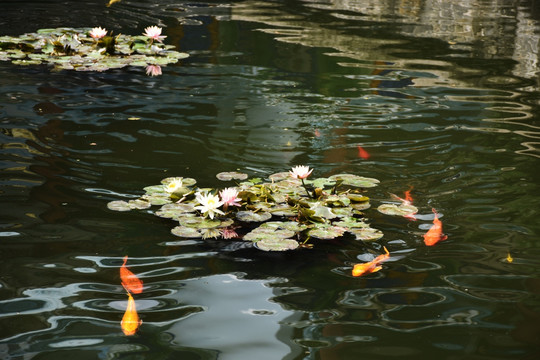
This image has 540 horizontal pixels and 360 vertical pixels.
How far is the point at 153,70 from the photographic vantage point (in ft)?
16.2

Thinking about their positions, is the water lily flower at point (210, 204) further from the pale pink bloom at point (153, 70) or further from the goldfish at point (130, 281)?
the pale pink bloom at point (153, 70)

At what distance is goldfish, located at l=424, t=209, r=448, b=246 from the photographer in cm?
254

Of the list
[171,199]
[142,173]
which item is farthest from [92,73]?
[171,199]

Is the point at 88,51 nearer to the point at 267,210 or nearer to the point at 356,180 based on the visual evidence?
the point at 356,180

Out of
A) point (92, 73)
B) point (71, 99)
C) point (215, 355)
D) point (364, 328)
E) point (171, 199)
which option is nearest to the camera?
point (215, 355)

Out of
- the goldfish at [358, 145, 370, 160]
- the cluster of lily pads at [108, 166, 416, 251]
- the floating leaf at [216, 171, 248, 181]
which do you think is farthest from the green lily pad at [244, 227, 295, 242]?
the goldfish at [358, 145, 370, 160]

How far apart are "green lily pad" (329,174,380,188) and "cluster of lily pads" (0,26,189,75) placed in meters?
2.27

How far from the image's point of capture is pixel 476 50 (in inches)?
230

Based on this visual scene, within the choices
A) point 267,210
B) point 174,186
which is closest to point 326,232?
point 267,210

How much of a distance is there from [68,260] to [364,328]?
1041 mm

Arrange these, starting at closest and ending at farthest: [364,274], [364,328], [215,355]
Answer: [215,355], [364,328], [364,274]

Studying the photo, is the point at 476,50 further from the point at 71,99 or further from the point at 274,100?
the point at 71,99

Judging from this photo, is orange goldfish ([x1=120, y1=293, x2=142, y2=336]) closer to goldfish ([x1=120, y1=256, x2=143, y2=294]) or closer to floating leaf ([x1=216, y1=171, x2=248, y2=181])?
goldfish ([x1=120, y1=256, x2=143, y2=294])

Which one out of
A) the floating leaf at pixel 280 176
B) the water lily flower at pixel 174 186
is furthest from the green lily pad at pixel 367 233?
the water lily flower at pixel 174 186
